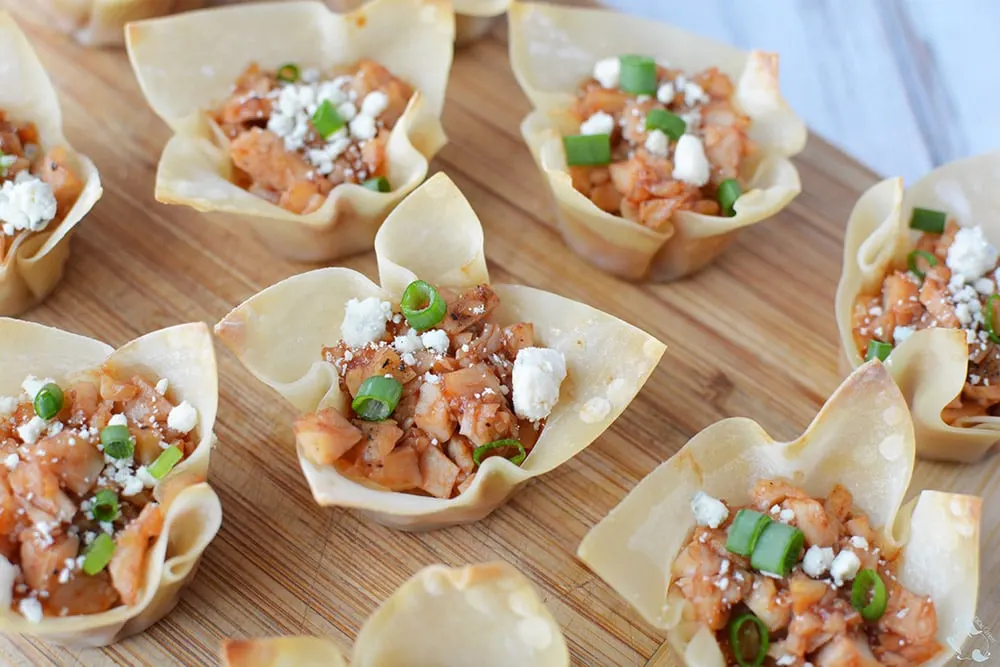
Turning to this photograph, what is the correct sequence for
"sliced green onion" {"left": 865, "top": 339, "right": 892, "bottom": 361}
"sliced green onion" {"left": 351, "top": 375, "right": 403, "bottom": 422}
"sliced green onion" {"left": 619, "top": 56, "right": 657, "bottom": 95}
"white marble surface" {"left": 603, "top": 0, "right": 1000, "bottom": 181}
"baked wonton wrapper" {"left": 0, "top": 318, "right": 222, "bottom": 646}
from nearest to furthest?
"baked wonton wrapper" {"left": 0, "top": 318, "right": 222, "bottom": 646}
"sliced green onion" {"left": 351, "top": 375, "right": 403, "bottom": 422}
"sliced green onion" {"left": 865, "top": 339, "right": 892, "bottom": 361}
"sliced green onion" {"left": 619, "top": 56, "right": 657, "bottom": 95}
"white marble surface" {"left": 603, "top": 0, "right": 1000, "bottom": 181}

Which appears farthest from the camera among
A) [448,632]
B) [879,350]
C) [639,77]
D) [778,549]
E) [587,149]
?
[639,77]

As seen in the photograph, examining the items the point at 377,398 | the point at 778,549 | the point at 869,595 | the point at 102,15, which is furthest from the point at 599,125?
the point at 102,15

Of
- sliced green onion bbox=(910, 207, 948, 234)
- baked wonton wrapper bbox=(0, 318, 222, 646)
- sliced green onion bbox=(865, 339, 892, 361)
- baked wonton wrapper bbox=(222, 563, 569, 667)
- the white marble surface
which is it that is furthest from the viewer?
the white marble surface

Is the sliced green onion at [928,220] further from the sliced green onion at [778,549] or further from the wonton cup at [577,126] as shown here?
the sliced green onion at [778,549]

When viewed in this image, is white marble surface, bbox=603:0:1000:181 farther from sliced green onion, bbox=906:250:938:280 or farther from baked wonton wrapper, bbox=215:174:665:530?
baked wonton wrapper, bbox=215:174:665:530

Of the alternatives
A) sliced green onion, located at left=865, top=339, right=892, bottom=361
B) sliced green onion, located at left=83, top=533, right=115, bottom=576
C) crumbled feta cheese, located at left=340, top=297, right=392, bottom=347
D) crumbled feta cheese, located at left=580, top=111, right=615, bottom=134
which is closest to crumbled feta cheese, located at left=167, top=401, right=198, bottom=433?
sliced green onion, located at left=83, top=533, right=115, bottom=576

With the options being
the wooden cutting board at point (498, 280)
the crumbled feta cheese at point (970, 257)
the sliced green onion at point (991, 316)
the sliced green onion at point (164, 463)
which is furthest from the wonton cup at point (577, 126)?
the sliced green onion at point (164, 463)

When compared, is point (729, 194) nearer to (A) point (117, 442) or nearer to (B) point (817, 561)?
(B) point (817, 561)
